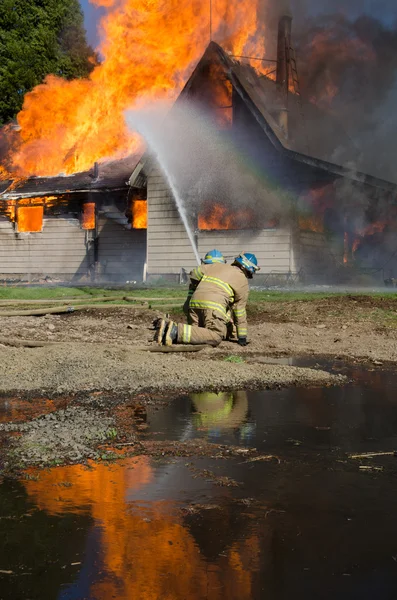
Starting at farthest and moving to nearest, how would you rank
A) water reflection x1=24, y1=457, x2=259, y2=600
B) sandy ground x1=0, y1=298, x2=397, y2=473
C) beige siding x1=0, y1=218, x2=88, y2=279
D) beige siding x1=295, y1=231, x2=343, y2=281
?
beige siding x1=0, y1=218, x2=88, y2=279 < beige siding x1=295, y1=231, x2=343, y2=281 < sandy ground x1=0, y1=298, x2=397, y2=473 < water reflection x1=24, y1=457, x2=259, y2=600

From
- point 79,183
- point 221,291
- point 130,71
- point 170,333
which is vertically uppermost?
point 130,71

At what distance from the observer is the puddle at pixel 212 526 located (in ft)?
9.86

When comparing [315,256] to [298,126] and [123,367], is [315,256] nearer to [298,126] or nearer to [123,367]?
[298,126]

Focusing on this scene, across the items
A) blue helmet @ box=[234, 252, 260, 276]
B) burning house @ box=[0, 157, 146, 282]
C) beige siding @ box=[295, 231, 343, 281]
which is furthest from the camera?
burning house @ box=[0, 157, 146, 282]

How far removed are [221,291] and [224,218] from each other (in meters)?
14.4

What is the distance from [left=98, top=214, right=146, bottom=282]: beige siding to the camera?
28672 mm

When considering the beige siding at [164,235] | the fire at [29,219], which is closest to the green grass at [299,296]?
the beige siding at [164,235]

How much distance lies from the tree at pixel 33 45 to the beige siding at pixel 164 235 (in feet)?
68.3

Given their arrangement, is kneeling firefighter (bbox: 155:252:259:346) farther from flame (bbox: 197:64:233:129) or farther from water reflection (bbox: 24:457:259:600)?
flame (bbox: 197:64:233:129)

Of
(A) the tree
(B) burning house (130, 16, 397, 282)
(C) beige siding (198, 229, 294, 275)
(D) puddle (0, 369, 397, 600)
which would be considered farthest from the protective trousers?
(A) the tree

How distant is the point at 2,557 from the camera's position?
3.26 metres

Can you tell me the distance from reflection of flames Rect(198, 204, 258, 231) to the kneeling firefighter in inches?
529

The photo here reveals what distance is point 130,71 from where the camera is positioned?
31266mm

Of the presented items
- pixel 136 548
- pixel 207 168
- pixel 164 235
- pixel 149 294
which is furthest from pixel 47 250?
pixel 136 548
